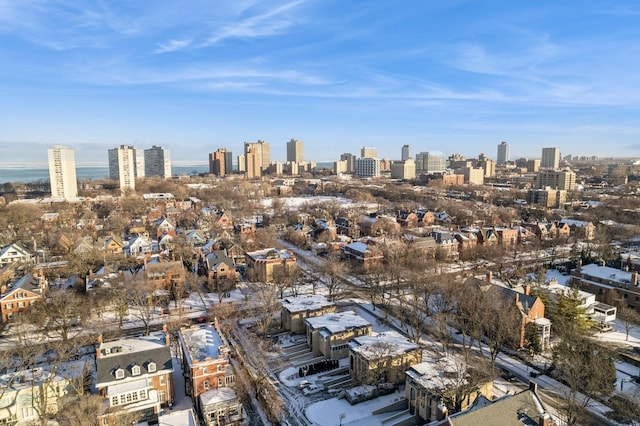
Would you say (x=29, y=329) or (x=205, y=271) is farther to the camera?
(x=205, y=271)

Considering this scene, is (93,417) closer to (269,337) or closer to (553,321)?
(269,337)

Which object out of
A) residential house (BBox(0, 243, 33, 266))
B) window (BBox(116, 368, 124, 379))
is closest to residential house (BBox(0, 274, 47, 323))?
residential house (BBox(0, 243, 33, 266))

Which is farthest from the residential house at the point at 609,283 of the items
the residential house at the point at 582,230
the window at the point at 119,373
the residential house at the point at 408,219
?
the window at the point at 119,373

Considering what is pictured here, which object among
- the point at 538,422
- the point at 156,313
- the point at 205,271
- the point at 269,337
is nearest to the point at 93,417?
the point at 269,337

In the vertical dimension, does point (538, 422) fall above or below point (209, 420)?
above

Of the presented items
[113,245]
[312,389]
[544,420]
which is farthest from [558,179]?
[544,420]

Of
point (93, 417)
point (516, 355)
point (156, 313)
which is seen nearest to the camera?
point (93, 417)
